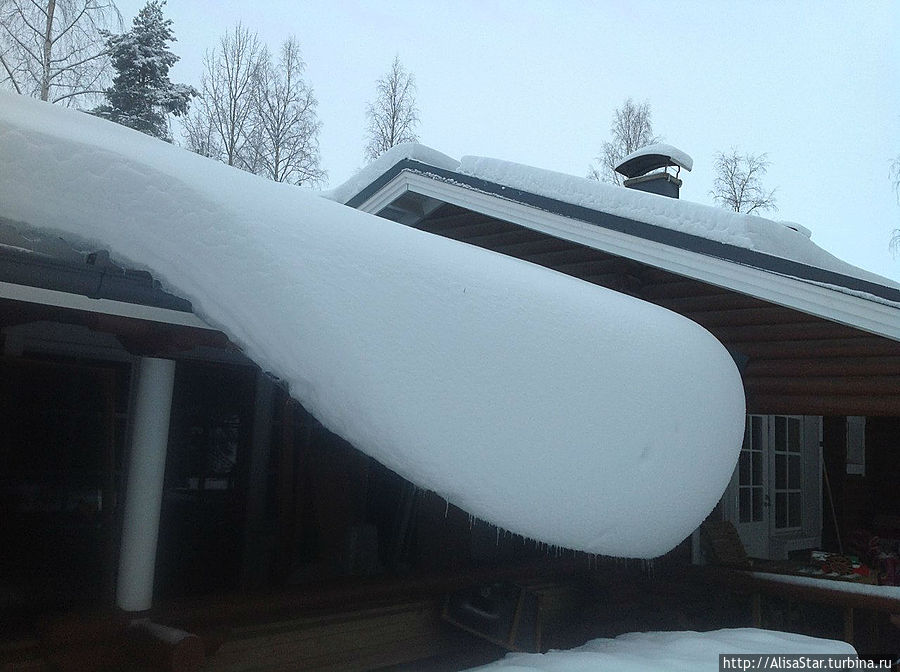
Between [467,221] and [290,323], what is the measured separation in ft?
14.7

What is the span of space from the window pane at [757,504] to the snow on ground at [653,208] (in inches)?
128

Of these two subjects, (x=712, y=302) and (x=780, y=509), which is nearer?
(x=712, y=302)

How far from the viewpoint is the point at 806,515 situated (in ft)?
31.8

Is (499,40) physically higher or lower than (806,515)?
higher

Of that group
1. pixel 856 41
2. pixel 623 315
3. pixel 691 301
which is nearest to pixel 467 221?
pixel 691 301

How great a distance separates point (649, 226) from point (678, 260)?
307 mm

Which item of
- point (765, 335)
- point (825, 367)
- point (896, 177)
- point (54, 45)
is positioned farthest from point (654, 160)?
point (54, 45)

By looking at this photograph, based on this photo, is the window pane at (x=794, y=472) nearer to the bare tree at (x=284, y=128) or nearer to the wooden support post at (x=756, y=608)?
the wooden support post at (x=756, y=608)

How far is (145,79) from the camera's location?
57.9ft

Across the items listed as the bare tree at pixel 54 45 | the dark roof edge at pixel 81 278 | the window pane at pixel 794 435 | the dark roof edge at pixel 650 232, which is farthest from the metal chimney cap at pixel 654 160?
the bare tree at pixel 54 45

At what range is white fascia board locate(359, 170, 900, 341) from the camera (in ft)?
12.7

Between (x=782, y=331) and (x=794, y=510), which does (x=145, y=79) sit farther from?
(x=782, y=331)

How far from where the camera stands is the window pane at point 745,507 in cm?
840

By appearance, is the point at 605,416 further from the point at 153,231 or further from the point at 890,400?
the point at 890,400
